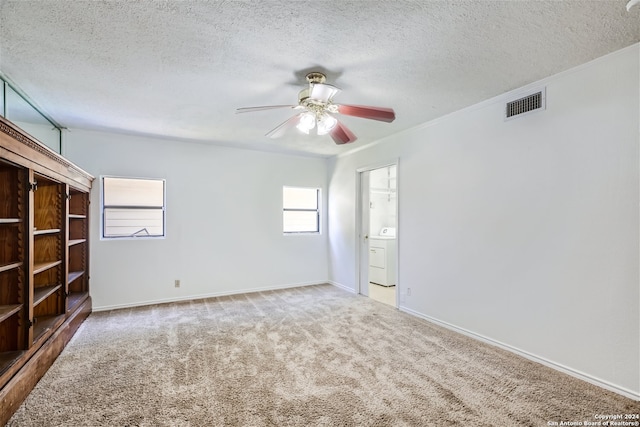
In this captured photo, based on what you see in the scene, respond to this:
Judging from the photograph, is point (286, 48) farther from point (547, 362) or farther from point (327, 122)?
point (547, 362)

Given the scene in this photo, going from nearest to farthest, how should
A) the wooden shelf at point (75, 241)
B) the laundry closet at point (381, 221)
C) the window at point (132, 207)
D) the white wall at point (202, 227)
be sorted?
the wooden shelf at point (75, 241) < the white wall at point (202, 227) < the window at point (132, 207) < the laundry closet at point (381, 221)

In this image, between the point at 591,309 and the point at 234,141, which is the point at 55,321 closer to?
the point at 234,141

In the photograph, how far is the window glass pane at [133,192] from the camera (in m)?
4.31

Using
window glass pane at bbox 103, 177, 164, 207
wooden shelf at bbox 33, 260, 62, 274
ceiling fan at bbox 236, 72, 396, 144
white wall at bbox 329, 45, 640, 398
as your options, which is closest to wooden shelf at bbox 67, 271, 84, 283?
wooden shelf at bbox 33, 260, 62, 274

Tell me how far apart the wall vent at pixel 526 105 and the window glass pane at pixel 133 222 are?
15.0 feet

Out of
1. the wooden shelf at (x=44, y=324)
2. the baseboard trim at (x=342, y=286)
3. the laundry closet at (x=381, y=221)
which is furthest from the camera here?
the laundry closet at (x=381, y=221)

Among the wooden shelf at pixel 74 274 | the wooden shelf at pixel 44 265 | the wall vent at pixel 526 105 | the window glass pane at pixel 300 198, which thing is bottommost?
the wooden shelf at pixel 74 274

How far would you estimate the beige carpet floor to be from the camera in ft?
6.40

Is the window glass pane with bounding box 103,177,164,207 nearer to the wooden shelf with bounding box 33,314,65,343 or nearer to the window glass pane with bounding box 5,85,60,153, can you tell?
the window glass pane with bounding box 5,85,60,153

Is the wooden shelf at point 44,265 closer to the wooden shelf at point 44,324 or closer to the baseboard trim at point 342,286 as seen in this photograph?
the wooden shelf at point 44,324

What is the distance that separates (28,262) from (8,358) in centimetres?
65

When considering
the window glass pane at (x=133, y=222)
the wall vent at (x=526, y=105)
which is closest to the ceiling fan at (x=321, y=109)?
the wall vent at (x=526, y=105)

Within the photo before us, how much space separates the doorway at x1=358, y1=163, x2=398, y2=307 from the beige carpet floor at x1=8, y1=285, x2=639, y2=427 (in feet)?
4.66

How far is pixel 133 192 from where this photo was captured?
4449 mm
